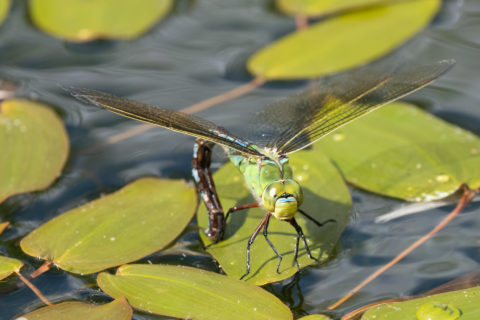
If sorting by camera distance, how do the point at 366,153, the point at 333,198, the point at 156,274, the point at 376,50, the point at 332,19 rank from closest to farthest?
the point at 156,274 < the point at 333,198 < the point at 366,153 < the point at 376,50 < the point at 332,19

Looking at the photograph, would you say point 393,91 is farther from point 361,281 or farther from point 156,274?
point 156,274

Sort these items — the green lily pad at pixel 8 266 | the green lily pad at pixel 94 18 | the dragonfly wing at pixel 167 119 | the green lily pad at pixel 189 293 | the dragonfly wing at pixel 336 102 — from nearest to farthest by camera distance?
the green lily pad at pixel 189 293 → the green lily pad at pixel 8 266 → the dragonfly wing at pixel 167 119 → the dragonfly wing at pixel 336 102 → the green lily pad at pixel 94 18

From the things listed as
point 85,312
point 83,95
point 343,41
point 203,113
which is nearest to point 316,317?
point 85,312

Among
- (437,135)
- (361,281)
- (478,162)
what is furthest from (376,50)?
(361,281)

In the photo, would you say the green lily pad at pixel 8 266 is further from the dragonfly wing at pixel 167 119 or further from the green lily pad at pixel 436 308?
the green lily pad at pixel 436 308

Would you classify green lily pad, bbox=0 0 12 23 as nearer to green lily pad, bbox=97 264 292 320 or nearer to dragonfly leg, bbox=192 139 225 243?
dragonfly leg, bbox=192 139 225 243

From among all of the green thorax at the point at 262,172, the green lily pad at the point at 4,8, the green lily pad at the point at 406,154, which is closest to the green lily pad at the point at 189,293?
the green thorax at the point at 262,172
